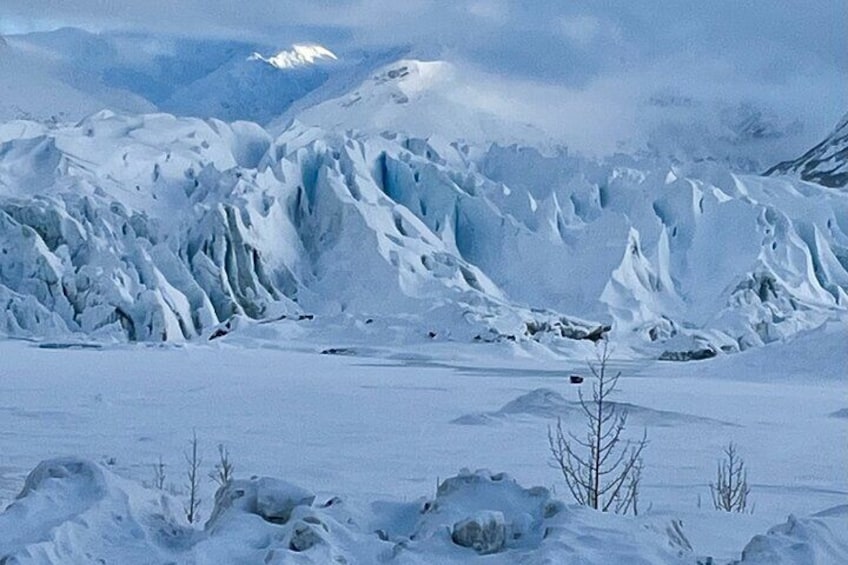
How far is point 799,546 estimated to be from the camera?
5.15 meters

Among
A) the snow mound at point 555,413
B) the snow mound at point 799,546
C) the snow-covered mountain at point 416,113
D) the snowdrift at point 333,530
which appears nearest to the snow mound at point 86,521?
the snowdrift at point 333,530

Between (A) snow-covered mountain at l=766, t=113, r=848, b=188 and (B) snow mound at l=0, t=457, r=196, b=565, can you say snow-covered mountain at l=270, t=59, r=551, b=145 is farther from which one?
(B) snow mound at l=0, t=457, r=196, b=565

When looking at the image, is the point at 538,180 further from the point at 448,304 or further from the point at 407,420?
the point at 407,420

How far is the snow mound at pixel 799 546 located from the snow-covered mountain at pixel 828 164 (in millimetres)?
102296

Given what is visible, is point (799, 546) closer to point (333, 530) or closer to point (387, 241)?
point (333, 530)

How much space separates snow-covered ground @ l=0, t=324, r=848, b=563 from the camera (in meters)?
5.23

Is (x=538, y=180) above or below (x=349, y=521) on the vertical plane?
above

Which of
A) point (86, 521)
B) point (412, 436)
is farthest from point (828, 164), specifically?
point (86, 521)

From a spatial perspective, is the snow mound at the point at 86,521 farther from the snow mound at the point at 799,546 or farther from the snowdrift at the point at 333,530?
the snow mound at the point at 799,546

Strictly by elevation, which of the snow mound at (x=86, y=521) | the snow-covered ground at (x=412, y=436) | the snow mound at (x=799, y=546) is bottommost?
the snow-covered ground at (x=412, y=436)

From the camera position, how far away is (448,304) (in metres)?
45.9

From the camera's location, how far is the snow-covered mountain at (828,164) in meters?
107

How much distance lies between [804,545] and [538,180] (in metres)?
60.7

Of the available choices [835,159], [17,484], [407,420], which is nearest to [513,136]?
[835,159]
